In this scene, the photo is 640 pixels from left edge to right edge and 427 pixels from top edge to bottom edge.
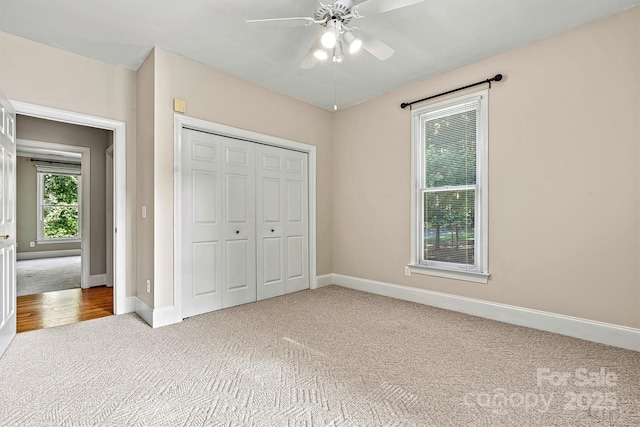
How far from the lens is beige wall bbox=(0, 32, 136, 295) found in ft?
9.32

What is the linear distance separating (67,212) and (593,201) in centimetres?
1078

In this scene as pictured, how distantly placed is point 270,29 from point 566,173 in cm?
286

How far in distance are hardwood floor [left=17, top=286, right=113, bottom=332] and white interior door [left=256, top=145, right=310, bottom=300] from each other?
179cm

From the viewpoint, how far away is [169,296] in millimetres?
3143

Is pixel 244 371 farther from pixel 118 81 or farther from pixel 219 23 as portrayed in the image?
pixel 118 81

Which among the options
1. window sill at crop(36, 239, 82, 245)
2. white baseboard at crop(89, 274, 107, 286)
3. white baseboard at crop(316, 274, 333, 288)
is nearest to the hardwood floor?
white baseboard at crop(89, 274, 107, 286)

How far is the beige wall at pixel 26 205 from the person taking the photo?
7812mm

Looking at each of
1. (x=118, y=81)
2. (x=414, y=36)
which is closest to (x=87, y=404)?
(x=118, y=81)

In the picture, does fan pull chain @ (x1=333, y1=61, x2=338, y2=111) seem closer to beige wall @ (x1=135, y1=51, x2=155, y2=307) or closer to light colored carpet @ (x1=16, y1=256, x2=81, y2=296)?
beige wall @ (x1=135, y1=51, x2=155, y2=307)

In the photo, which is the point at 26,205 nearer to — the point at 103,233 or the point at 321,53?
the point at 103,233

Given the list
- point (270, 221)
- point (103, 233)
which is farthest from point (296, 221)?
point (103, 233)

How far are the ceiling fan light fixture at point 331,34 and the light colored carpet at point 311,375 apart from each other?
2.26 meters

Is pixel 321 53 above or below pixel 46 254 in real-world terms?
above

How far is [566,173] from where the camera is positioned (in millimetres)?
2805
